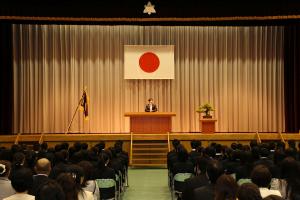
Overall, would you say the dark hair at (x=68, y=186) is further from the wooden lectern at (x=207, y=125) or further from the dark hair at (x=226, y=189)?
the wooden lectern at (x=207, y=125)

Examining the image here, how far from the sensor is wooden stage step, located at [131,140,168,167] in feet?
51.5

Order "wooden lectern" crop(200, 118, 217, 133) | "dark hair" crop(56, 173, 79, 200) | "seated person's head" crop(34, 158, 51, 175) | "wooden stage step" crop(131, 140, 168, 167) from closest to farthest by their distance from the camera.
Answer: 1. "dark hair" crop(56, 173, 79, 200)
2. "seated person's head" crop(34, 158, 51, 175)
3. "wooden stage step" crop(131, 140, 168, 167)
4. "wooden lectern" crop(200, 118, 217, 133)

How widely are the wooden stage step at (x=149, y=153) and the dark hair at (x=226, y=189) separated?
37.9 ft

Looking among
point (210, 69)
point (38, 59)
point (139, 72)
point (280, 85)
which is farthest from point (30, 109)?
point (280, 85)

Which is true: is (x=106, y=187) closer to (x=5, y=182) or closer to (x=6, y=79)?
(x=5, y=182)

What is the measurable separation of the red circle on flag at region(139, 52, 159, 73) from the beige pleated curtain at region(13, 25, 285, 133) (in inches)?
29.8

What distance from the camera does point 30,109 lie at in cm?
2016

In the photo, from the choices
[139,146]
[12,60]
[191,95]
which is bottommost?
[139,146]

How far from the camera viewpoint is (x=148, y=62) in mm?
19922

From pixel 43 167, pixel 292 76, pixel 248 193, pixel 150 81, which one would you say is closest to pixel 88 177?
pixel 43 167

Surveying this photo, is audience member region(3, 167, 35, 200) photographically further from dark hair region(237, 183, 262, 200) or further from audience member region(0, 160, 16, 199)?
dark hair region(237, 183, 262, 200)

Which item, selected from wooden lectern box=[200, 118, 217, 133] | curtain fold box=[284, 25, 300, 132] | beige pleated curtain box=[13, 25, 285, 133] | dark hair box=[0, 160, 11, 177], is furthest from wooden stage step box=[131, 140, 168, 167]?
dark hair box=[0, 160, 11, 177]
